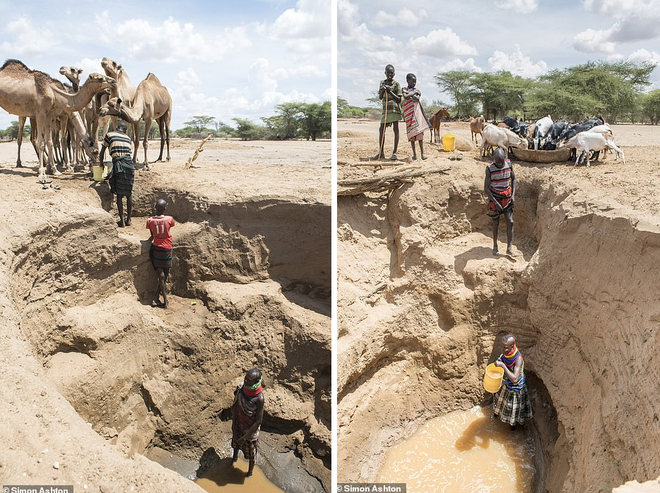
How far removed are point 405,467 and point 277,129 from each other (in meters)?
20.0

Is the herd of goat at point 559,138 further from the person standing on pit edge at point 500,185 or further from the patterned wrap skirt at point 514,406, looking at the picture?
the patterned wrap skirt at point 514,406

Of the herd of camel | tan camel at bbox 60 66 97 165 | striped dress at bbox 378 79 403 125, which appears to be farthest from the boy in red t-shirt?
striped dress at bbox 378 79 403 125

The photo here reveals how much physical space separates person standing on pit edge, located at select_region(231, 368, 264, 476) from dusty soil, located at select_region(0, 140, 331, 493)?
87 cm

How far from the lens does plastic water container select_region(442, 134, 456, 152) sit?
8.66 meters

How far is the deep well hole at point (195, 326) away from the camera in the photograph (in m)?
5.37

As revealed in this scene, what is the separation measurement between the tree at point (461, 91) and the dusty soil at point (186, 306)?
1549cm

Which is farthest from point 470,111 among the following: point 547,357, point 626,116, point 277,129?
point 547,357

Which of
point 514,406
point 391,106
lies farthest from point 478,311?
point 391,106

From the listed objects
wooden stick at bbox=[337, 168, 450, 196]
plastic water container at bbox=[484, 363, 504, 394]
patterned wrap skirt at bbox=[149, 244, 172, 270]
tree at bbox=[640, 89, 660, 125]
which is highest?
tree at bbox=[640, 89, 660, 125]

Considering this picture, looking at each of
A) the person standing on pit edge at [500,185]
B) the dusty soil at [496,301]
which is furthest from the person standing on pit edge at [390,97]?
the person standing on pit edge at [500,185]

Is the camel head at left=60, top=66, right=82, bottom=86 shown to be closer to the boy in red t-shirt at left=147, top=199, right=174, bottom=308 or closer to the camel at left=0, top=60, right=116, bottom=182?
the camel at left=0, top=60, right=116, bottom=182

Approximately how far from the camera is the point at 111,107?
6977mm

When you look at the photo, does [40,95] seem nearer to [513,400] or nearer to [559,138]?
[513,400]

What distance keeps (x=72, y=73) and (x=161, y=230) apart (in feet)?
10.7
